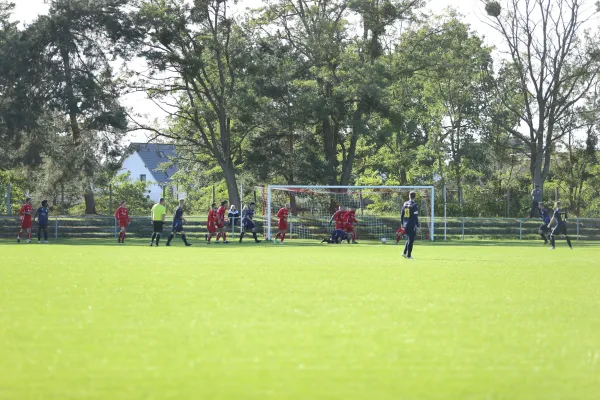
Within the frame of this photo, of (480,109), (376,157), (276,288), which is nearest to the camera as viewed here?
(276,288)

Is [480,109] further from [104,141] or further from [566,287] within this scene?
Result: [566,287]

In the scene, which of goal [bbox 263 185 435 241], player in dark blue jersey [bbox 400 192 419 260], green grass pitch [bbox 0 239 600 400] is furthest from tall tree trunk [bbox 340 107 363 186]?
green grass pitch [bbox 0 239 600 400]

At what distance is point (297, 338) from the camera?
26.6 ft

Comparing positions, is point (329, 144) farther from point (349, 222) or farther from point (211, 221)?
point (211, 221)

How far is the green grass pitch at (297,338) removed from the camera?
603cm

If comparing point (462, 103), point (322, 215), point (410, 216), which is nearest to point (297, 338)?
point (410, 216)

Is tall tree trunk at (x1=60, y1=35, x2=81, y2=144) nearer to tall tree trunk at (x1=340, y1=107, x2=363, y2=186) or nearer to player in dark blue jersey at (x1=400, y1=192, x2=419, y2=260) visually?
tall tree trunk at (x1=340, y1=107, x2=363, y2=186)

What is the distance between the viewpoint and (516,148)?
58656 mm

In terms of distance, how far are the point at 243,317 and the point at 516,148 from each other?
171 feet

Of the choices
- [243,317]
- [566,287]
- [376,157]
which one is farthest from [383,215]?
[243,317]

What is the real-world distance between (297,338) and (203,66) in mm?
38484

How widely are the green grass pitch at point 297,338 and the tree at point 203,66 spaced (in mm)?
30653

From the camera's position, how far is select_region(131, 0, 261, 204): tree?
145 feet

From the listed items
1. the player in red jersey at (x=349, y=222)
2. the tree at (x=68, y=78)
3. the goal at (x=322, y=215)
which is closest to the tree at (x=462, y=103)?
the goal at (x=322, y=215)
